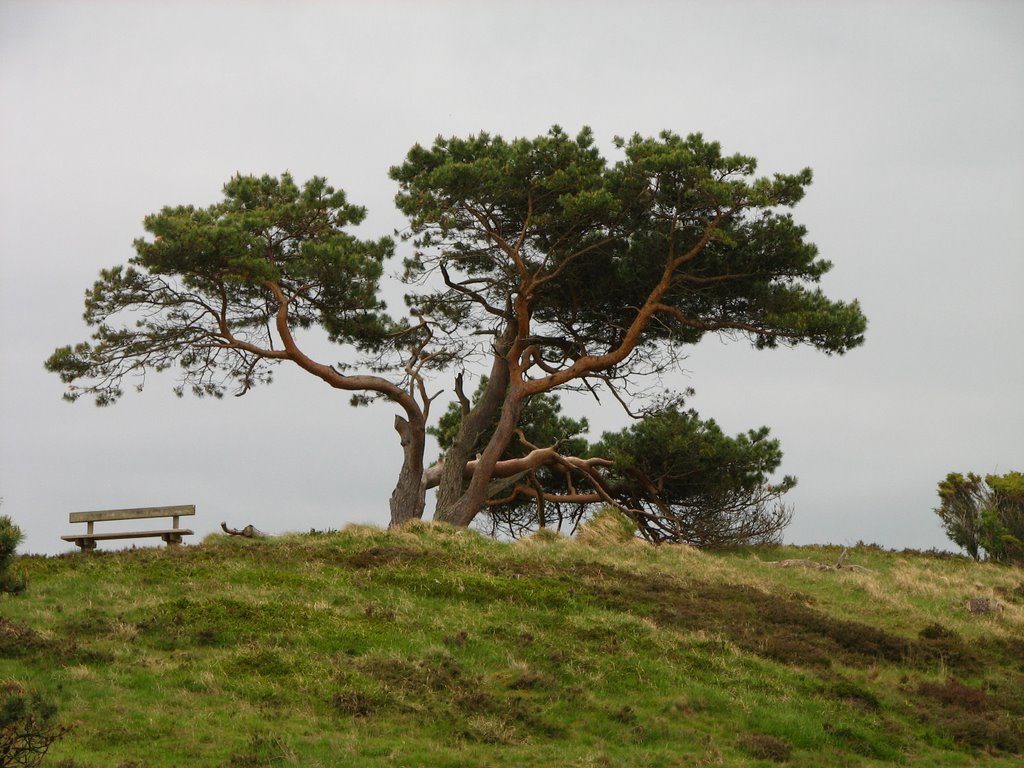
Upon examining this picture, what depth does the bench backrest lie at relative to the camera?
84.1 ft

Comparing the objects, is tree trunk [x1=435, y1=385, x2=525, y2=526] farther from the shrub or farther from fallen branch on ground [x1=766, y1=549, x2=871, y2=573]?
the shrub

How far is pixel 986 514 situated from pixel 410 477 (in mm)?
19228

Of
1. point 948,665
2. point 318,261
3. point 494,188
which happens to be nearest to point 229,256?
point 318,261

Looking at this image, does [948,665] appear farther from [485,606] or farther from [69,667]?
[69,667]

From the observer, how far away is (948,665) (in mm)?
20328

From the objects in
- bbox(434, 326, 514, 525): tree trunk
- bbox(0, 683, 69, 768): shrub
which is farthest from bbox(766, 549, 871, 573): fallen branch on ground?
bbox(0, 683, 69, 768): shrub

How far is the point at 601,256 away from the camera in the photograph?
106ft

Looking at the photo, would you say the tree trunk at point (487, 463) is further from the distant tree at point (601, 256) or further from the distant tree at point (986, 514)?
the distant tree at point (986, 514)

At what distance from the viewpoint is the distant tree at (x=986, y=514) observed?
37.2 m

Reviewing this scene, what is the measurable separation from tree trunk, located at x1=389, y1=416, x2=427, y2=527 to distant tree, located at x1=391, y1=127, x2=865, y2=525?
2.54 ft

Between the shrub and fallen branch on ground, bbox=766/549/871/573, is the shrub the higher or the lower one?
the lower one

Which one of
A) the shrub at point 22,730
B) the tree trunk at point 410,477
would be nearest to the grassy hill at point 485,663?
the shrub at point 22,730

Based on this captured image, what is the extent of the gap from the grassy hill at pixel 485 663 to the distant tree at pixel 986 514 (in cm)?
1295

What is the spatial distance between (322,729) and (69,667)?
4.21 metres
